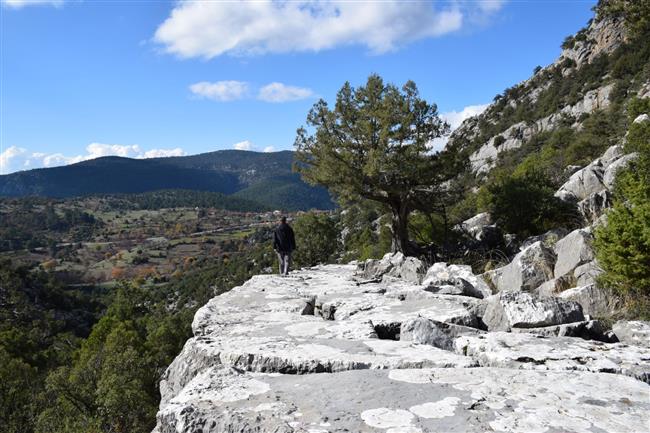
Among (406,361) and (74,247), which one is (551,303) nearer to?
(406,361)

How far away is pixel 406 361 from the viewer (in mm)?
5164

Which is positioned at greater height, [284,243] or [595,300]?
[284,243]

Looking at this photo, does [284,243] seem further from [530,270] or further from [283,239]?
[530,270]

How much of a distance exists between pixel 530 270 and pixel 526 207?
9.13 meters

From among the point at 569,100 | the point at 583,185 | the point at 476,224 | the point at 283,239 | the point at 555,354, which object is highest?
the point at 569,100

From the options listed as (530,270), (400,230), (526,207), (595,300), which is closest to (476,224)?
(526,207)

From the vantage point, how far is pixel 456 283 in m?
9.64

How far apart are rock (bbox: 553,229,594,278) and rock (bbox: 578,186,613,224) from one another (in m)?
5.03

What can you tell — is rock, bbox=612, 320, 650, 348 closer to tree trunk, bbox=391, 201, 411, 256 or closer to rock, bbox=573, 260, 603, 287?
rock, bbox=573, 260, 603, 287

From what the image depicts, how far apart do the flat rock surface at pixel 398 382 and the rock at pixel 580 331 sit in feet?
0.93

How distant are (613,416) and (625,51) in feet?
253

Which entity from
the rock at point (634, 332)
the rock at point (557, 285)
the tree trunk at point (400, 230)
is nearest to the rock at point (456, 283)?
the rock at point (557, 285)

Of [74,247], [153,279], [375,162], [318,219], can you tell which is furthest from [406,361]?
[74,247]

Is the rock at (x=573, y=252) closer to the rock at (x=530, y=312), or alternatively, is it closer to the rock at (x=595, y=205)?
the rock at (x=530, y=312)
